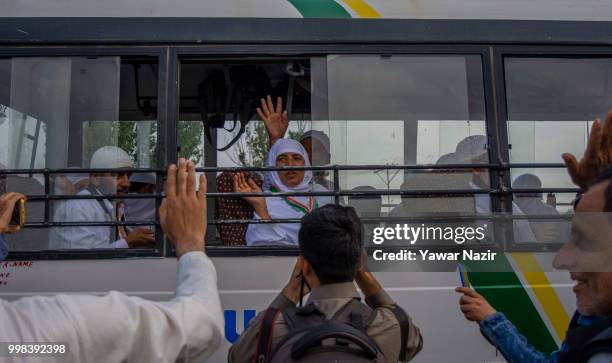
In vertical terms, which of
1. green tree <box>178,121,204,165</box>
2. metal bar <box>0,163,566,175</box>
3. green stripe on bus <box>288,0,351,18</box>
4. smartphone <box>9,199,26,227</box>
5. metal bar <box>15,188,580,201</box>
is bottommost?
smartphone <box>9,199,26,227</box>

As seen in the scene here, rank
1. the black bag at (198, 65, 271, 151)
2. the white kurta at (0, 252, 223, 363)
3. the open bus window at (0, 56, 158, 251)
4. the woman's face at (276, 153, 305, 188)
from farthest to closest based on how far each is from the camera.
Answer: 1. the black bag at (198, 65, 271, 151)
2. the woman's face at (276, 153, 305, 188)
3. the open bus window at (0, 56, 158, 251)
4. the white kurta at (0, 252, 223, 363)

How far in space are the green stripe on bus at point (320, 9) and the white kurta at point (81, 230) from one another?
1633mm

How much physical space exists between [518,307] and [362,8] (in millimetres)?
1974

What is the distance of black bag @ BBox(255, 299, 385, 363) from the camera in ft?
6.04

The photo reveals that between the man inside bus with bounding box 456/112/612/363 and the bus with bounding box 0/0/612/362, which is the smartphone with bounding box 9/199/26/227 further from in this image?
the man inside bus with bounding box 456/112/612/363

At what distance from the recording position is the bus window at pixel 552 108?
3803mm

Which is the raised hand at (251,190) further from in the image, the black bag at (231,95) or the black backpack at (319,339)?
the black backpack at (319,339)

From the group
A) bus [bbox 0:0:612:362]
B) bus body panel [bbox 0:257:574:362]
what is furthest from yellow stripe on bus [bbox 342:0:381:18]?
bus body panel [bbox 0:257:574:362]

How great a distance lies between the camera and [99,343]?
1.29 m

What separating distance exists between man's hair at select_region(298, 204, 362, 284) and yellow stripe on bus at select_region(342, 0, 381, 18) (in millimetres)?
1991

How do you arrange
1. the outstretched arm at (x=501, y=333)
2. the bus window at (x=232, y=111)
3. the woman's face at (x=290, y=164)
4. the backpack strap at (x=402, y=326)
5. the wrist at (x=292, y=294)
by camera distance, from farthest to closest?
the woman's face at (x=290, y=164), the bus window at (x=232, y=111), the wrist at (x=292, y=294), the backpack strap at (x=402, y=326), the outstretched arm at (x=501, y=333)

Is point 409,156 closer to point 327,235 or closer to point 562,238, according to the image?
point 562,238

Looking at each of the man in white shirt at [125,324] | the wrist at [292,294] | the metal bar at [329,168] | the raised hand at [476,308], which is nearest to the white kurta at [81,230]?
the metal bar at [329,168]

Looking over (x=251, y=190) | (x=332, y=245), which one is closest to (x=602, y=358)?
(x=332, y=245)
